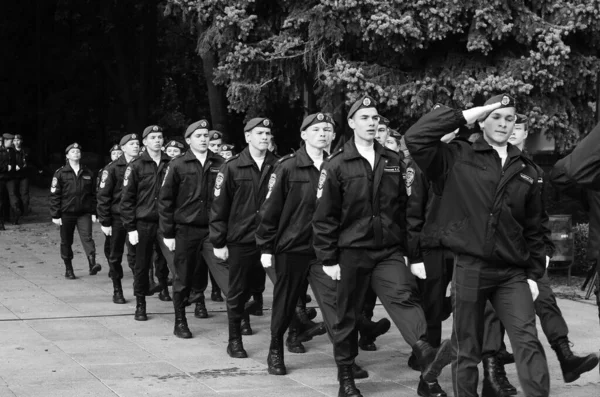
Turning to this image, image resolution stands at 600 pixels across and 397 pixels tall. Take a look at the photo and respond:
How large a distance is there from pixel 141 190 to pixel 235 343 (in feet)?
10.3

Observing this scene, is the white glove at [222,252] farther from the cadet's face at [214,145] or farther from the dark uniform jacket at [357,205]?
the cadet's face at [214,145]

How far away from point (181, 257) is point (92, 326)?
137 cm

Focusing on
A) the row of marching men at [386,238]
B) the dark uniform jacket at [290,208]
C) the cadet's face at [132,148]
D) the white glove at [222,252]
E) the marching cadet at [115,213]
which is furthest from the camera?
the cadet's face at [132,148]

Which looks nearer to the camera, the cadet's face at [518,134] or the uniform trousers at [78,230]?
the cadet's face at [518,134]

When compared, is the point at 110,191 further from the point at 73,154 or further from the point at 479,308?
the point at 479,308

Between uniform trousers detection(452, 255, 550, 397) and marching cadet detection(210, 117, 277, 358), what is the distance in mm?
3242

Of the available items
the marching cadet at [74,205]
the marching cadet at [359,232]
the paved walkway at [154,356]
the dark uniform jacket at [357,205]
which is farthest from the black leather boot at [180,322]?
the marching cadet at [74,205]

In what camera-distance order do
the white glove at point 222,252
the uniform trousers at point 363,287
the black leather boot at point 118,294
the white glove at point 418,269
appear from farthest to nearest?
1. the black leather boot at point 118,294
2. the white glove at point 222,252
3. the white glove at point 418,269
4. the uniform trousers at point 363,287

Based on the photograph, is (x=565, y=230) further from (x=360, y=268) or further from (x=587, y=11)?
(x=360, y=268)

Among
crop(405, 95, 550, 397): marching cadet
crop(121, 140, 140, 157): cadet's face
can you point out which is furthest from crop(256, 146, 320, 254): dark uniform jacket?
crop(121, 140, 140, 157): cadet's face

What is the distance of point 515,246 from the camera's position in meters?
6.68

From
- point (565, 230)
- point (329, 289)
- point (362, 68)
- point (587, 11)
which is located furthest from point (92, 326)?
point (587, 11)

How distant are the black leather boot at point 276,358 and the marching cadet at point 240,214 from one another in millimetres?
738

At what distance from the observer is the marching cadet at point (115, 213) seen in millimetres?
12977
